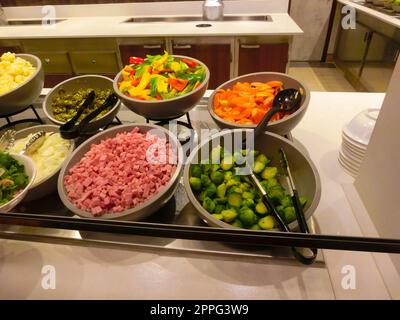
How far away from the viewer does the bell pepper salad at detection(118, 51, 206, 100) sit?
823 millimetres

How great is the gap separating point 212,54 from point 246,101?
159 cm

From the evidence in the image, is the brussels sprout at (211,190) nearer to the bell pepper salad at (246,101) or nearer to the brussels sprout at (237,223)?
the brussels sprout at (237,223)

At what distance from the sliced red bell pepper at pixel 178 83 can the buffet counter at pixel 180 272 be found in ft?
1.58

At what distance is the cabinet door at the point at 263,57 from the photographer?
7.18 feet

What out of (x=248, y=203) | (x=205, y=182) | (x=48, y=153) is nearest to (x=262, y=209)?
(x=248, y=203)

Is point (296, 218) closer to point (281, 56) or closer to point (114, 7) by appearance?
point (281, 56)

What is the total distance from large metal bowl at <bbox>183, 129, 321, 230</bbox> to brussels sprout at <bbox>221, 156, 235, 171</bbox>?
5 cm

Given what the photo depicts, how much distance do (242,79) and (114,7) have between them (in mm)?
2515

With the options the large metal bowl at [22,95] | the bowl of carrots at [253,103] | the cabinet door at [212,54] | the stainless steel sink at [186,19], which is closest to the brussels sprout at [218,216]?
the bowl of carrots at [253,103]

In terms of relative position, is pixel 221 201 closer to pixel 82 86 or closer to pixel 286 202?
pixel 286 202

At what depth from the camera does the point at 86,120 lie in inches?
31.3

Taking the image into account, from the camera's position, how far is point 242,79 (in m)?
0.96
